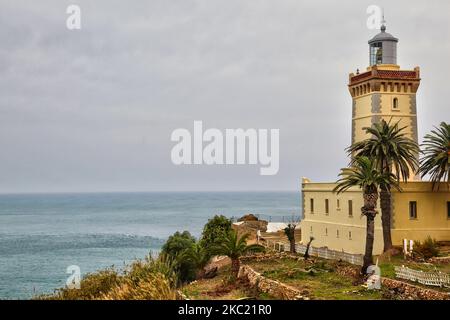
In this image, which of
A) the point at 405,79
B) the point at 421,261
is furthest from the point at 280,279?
the point at 405,79

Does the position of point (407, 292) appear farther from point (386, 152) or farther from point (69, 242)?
point (69, 242)

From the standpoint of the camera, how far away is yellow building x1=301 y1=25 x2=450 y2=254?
132 ft

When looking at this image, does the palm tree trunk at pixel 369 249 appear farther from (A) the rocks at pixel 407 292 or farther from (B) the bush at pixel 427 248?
(B) the bush at pixel 427 248

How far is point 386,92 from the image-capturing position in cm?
4494

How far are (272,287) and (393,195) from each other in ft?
40.0

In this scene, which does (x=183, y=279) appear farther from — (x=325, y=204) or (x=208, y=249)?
(x=325, y=204)

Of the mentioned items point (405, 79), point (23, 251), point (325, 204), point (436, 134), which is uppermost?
point (405, 79)

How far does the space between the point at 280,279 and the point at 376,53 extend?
65.9 feet

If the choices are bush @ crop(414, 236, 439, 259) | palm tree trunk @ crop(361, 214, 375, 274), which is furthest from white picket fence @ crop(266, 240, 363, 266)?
bush @ crop(414, 236, 439, 259)

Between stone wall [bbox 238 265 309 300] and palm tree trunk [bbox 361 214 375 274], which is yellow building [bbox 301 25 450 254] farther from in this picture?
stone wall [bbox 238 265 309 300]

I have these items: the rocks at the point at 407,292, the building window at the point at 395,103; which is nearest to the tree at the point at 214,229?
the building window at the point at 395,103

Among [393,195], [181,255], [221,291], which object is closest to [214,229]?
[181,255]
